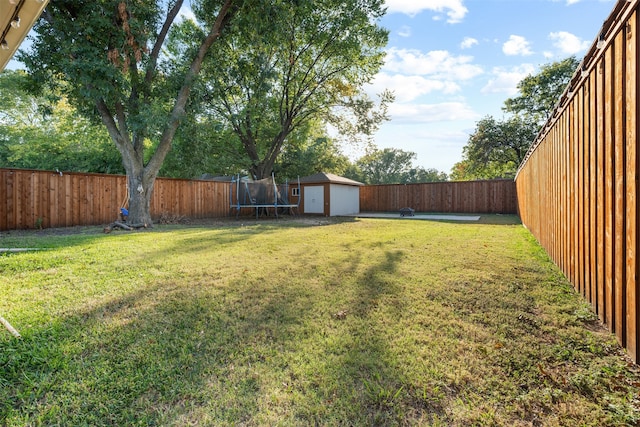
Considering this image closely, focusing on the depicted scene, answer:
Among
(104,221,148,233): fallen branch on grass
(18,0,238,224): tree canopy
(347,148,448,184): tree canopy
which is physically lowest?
(104,221,148,233): fallen branch on grass

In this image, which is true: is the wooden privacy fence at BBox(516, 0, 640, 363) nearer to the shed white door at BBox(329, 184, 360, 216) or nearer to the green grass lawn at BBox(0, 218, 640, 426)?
the green grass lawn at BBox(0, 218, 640, 426)

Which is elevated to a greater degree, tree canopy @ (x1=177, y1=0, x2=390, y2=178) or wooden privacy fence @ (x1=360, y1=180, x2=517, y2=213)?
tree canopy @ (x1=177, y1=0, x2=390, y2=178)

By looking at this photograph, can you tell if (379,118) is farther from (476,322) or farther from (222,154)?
(476,322)

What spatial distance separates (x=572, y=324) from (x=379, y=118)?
560 inches

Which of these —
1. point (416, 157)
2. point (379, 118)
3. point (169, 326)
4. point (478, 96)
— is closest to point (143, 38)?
point (169, 326)

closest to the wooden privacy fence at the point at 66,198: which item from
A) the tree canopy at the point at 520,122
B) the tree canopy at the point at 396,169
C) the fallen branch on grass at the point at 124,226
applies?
the fallen branch on grass at the point at 124,226

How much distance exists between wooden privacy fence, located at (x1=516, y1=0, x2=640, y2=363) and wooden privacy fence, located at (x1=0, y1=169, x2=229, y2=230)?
1048 cm

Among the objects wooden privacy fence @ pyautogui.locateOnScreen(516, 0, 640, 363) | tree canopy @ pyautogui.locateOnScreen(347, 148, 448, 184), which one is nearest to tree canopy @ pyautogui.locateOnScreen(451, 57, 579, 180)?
wooden privacy fence @ pyautogui.locateOnScreen(516, 0, 640, 363)

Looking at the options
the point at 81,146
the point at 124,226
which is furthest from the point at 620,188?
the point at 81,146

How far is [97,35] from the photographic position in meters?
6.47

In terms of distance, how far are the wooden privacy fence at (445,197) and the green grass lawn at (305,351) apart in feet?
43.7

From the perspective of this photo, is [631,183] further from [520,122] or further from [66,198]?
[520,122]

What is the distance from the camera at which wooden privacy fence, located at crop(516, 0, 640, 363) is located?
4.73 ft

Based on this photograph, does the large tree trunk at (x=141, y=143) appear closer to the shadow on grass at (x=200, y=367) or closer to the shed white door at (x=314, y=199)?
the shadow on grass at (x=200, y=367)
